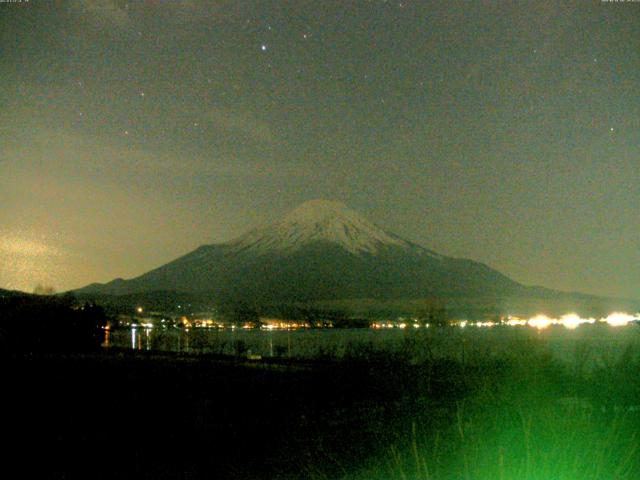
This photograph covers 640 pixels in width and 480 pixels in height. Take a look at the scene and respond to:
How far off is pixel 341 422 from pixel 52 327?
39.7 m

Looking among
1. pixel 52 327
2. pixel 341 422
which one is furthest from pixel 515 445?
pixel 52 327

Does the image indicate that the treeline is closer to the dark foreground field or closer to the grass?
the dark foreground field

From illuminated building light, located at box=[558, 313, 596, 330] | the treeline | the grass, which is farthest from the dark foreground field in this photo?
illuminated building light, located at box=[558, 313, 596, 330]

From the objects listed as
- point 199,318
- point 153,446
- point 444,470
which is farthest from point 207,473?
point 199,318

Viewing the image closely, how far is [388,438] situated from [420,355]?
534 inches

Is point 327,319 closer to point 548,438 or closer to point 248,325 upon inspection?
point 248,325

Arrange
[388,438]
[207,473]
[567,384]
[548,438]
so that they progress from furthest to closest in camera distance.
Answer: [567,384] → [388,438] → [207,473] → [548,438]

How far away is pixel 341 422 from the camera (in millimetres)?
12242

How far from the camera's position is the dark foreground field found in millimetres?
7156

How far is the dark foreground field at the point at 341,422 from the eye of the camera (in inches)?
282

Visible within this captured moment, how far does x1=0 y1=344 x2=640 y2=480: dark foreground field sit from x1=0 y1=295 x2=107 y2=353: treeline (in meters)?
25.4

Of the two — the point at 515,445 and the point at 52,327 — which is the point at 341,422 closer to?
the point at 515,445

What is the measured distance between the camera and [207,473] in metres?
9.02

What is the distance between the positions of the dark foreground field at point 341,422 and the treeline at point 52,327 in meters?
25.4
